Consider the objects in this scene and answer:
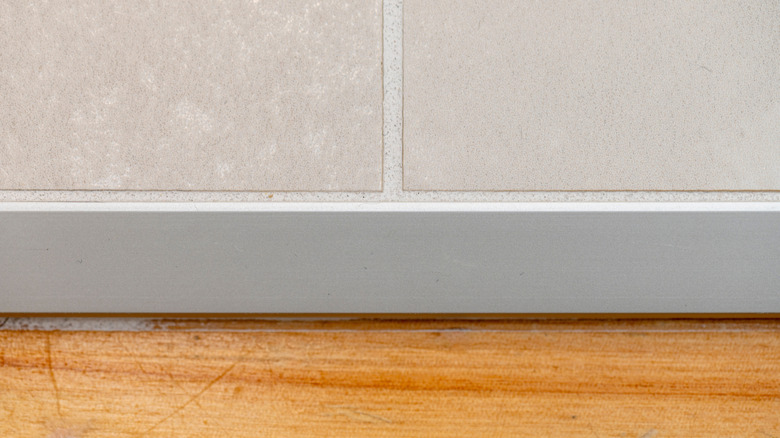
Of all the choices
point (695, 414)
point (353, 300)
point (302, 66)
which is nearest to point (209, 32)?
point (302, 66)

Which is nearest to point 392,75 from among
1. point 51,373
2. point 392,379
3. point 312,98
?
point 312,98

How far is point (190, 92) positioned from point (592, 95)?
314 mm

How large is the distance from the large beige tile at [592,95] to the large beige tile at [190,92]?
49 millimetres

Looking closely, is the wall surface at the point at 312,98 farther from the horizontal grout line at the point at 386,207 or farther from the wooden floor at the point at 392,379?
the wooden floor at the point at 392,379

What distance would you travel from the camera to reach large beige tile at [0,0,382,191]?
348 millimetres

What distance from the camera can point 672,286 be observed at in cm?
35

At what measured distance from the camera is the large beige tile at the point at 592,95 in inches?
13.7

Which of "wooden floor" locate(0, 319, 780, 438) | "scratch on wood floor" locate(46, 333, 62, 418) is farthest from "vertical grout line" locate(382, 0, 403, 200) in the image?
"scratch on wood floor" locate(46, 333, 62, 418)

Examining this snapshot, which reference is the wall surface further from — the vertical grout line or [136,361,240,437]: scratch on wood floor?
[136,361,240,437]: scratch on wood floor

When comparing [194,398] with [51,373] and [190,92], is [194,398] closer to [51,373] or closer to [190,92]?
[51,373]

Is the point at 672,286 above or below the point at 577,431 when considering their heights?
above

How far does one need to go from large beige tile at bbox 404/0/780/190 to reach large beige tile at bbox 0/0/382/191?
49mm

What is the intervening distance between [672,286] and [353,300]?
25 cm

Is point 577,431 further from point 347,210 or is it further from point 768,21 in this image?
point 768,21
